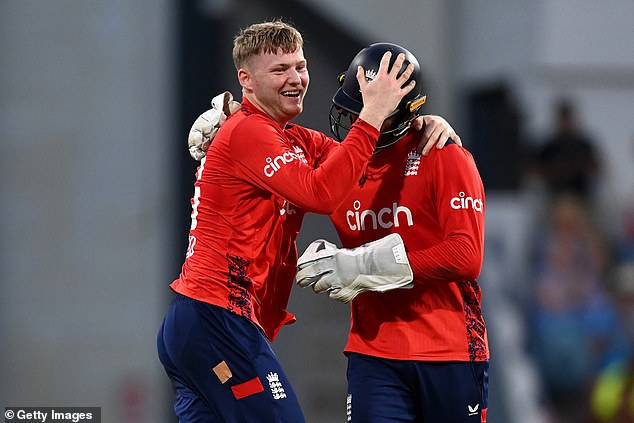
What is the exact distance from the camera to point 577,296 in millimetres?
10672

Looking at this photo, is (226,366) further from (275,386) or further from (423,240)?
(423,240)

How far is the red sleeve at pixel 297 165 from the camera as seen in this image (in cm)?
457

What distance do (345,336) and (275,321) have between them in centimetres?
636

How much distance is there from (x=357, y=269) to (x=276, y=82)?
76cm

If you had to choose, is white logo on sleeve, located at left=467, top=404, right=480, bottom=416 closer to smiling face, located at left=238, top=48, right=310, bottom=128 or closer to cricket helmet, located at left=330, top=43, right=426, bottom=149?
cricket helmet, located at left=330, top=43, right=426, bottom=149

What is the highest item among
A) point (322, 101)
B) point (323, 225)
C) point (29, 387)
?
point (322, 101)

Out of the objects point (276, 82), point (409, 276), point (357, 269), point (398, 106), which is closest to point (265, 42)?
point (276, 82)

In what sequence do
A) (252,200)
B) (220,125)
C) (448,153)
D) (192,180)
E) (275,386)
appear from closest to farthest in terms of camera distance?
(275,386), (252,200), (448,153), (220,125), (192,180)

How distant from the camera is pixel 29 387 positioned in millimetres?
11609

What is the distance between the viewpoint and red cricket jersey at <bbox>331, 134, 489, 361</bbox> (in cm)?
476

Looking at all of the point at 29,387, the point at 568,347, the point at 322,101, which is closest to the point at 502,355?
the point at 568,347

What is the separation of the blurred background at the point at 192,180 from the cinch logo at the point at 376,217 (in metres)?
5.57

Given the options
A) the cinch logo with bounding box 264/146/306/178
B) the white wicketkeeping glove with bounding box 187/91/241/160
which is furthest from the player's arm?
the cinch logo with bounding box 264/146/306/178

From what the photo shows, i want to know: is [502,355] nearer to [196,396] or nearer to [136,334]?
[136,334]
